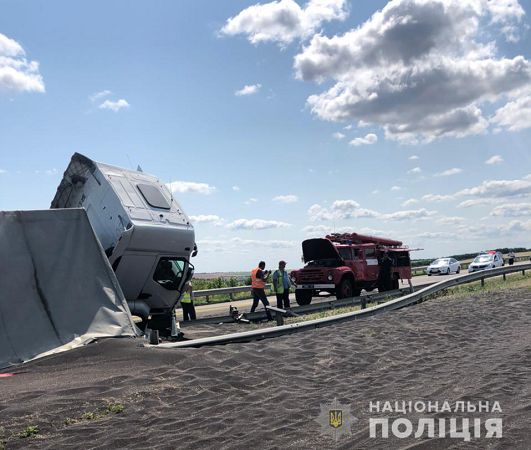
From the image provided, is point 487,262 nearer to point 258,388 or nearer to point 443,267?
point 443,267

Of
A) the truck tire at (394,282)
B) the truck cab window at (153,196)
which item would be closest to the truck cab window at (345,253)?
the truck tire at (394,282)

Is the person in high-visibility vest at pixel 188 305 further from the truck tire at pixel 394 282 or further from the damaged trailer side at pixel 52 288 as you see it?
the truck tire at pixel 394 282

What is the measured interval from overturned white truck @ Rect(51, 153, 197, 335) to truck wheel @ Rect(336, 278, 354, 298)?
30.6 feet

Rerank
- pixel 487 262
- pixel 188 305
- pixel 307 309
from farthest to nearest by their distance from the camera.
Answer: pixel 487 262 → pixel 188 305 → pixel 307 309

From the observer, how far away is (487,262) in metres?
38.7

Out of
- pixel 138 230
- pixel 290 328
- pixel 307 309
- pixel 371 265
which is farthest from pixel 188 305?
pixel 371 265

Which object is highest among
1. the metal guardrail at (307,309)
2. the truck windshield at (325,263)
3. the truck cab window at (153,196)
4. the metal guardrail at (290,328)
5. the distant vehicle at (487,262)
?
the truck cab window at (153,196)

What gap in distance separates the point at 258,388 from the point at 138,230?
454cm

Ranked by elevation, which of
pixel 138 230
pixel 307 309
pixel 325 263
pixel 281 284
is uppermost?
pixel 138 230

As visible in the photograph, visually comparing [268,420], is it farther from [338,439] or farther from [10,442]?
[10,442]

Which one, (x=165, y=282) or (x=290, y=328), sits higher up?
(x=165, y=282)

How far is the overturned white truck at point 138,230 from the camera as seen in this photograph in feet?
31.4

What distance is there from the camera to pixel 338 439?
4363 mm

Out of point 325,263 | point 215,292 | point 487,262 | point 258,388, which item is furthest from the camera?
point 487,262
